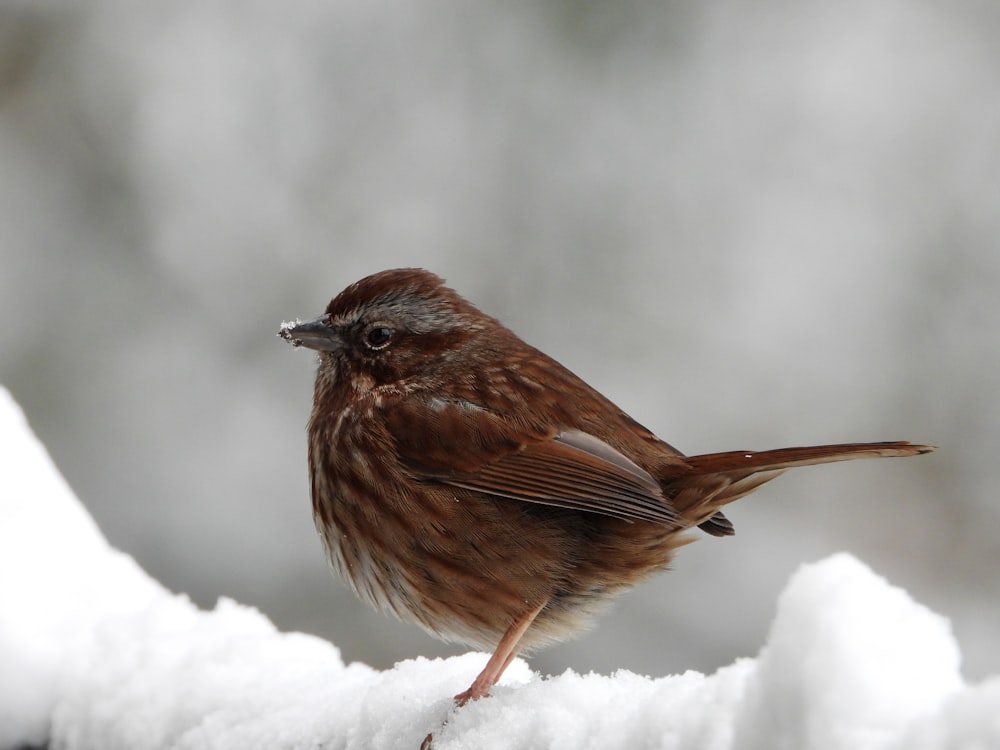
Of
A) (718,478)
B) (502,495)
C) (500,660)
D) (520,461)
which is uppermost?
(718,478)

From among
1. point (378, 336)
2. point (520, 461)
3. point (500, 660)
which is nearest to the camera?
point (500, 660)

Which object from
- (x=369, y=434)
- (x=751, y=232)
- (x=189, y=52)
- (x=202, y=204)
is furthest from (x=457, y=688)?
(x=189, y=52)

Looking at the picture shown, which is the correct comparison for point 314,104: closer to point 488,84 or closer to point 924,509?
point 488,84

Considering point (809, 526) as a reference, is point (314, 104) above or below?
above

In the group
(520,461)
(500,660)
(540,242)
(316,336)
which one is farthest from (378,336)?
(540,242)

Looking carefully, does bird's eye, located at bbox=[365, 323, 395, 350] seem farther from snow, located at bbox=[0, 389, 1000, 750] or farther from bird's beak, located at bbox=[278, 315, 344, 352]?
snow, located at bbox=[0, 389, 1000, 750]

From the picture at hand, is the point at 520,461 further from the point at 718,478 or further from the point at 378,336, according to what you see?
the point at 378,336
